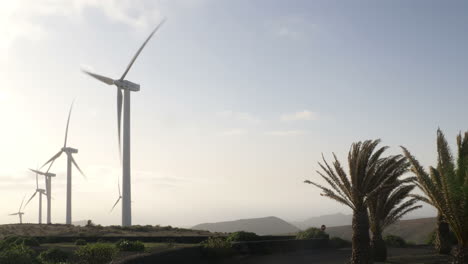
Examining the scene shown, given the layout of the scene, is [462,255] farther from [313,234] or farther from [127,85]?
[127,85]

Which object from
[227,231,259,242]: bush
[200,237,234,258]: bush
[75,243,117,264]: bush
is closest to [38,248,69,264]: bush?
[75,243,117,264]: bush

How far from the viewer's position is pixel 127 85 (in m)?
54.3

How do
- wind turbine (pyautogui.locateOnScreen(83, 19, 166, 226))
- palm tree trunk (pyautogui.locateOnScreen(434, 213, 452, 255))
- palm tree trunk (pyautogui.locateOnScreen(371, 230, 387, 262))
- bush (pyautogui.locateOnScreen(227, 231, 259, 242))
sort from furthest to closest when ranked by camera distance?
wind turbine (pyautogui.locateOnScreen(83, 19, 166, 226))
bush (pyautogui.locateOnScreen(227, 231, 259, 242))
palm tree trunk (pyautogui.locateOnScreen(434, 213, 452, 255))
palm tree trunk (pyautogui.locateOnScreen(371, 230, 387, 262))

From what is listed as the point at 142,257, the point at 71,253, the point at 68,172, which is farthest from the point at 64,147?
the point at 142,257

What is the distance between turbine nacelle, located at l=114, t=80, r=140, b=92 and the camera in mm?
53875

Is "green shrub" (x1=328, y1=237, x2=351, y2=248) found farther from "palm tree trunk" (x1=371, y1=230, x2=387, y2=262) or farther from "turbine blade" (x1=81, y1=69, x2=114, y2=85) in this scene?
"turbine blade" (x1=81, y1=69, x2=114, y2=85)

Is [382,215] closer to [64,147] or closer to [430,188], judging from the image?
[430,188]

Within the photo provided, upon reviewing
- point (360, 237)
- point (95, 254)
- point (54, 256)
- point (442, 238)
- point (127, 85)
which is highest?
point (127, 85)

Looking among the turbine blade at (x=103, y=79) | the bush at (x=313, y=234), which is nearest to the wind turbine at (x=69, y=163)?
the turbine blade at (x=103, y=79)

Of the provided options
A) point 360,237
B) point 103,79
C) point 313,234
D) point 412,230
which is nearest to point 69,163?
point 103,79

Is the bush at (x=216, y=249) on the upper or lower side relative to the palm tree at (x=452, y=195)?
lower

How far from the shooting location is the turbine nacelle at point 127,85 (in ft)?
177

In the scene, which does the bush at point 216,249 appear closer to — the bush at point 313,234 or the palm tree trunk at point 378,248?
the palm tree trunk at point 378,248

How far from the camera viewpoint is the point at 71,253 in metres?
25.8
